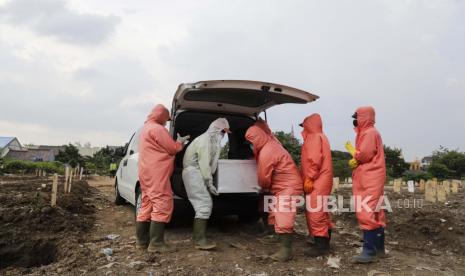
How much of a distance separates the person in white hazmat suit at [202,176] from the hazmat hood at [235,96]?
1.67ft

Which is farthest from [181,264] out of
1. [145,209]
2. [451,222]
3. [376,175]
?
[451,222]

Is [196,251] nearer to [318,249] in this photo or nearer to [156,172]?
[156,172]

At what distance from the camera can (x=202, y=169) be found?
4852 mm

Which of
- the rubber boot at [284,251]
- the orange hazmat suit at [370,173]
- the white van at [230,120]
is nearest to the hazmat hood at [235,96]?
the white van at [230,120]

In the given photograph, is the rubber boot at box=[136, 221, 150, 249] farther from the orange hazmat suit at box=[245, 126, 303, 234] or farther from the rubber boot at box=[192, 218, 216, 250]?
the orange hazmat suit at box=[245, 126, 303, 234]

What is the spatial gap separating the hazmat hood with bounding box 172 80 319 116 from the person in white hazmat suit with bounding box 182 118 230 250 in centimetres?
51

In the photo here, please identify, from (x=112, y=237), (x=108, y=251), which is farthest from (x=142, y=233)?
(x=112, y=237)

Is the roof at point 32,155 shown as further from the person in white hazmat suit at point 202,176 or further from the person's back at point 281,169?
the person's back at point 281,169

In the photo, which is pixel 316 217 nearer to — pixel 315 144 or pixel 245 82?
pixel 315 144

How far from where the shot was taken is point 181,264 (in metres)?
4.27

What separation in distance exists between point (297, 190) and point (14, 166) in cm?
2734

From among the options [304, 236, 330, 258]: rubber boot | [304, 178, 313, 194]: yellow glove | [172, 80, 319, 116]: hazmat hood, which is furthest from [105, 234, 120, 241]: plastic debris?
[304, 178, 313, 194]: yellow glove

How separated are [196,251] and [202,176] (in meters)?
0.94

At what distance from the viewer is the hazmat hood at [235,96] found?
470 centimetres
